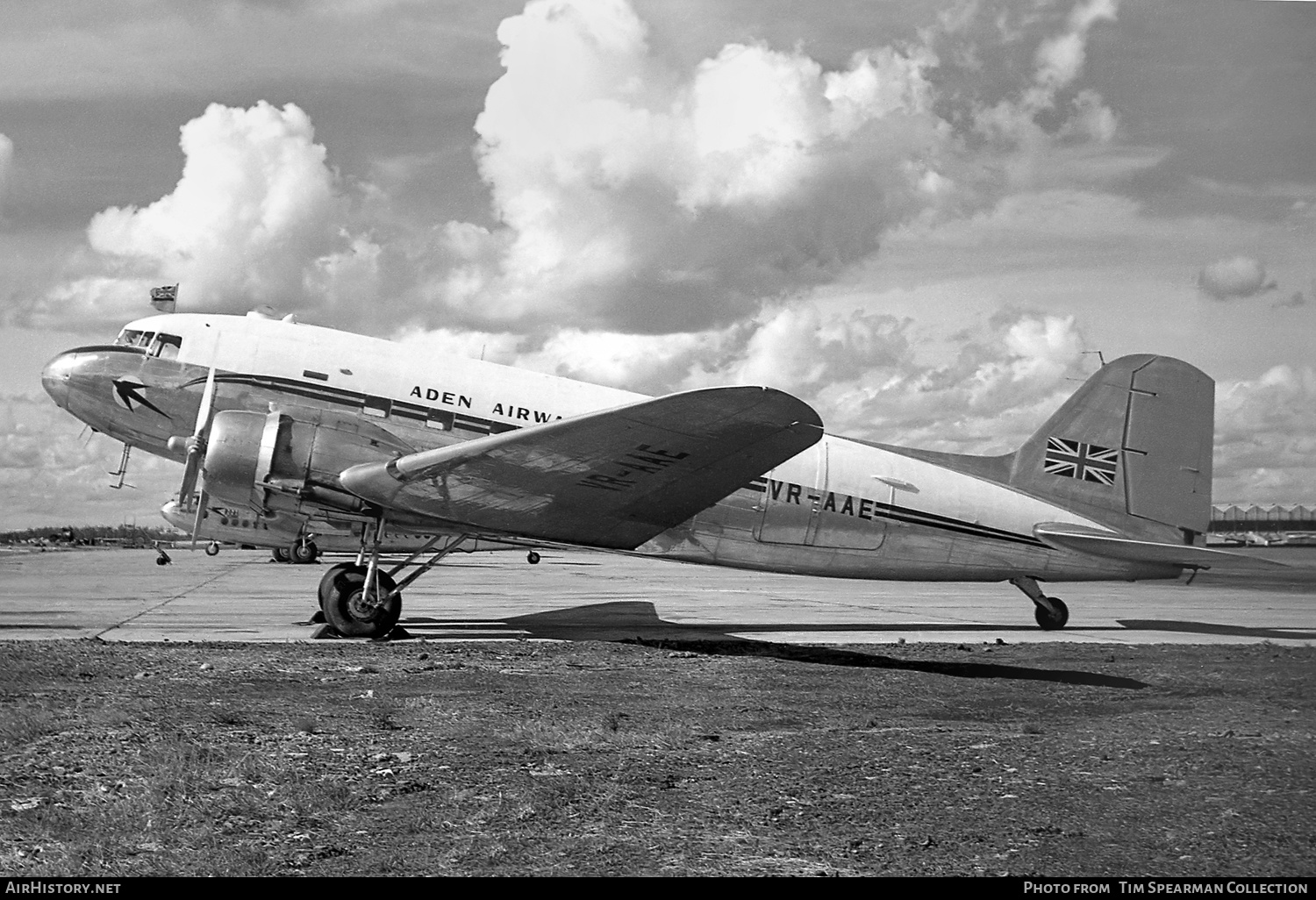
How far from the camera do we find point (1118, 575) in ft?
49.6

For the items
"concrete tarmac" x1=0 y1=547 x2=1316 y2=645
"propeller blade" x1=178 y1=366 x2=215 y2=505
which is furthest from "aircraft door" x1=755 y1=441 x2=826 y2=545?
"propeller blade" x1=178 y1=366 x2=215 y2=505

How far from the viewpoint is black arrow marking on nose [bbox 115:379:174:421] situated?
46.2 ft

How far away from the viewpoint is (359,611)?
13.2m

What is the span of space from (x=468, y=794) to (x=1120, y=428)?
41.8 ft

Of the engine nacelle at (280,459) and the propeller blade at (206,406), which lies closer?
the engine nacelle at (280,459)

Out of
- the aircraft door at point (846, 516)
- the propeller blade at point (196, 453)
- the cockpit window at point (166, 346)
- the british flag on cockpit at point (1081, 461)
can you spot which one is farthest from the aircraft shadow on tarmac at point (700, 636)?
the cockpit window at point (166, 346)

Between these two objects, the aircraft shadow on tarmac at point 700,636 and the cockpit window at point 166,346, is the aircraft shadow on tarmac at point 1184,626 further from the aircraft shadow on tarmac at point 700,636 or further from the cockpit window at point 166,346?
the cockpit window at point 166,346

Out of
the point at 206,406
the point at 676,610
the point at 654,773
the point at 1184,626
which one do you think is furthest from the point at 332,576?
the point at 1184,626

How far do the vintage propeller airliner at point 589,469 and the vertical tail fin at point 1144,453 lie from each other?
0.09ft

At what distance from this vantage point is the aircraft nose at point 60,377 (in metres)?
14.5

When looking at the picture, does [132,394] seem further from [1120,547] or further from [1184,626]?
[1184,626]
